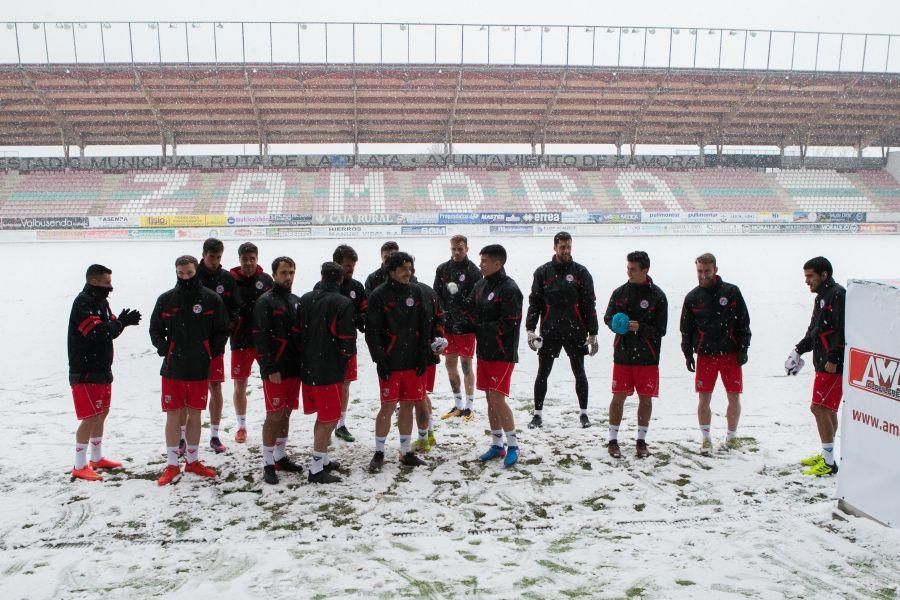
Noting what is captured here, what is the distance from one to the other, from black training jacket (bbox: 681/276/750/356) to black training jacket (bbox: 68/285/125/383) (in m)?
4.83

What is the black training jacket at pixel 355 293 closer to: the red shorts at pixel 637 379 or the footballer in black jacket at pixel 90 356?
the footballer in black jacket at pixel 90 356

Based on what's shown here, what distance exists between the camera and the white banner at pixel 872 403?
351cm

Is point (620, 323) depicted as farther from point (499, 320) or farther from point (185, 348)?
point (185, 348)

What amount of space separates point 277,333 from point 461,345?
2.33m

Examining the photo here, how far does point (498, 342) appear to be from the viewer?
4863mm

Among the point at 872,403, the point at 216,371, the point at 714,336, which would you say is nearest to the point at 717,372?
the point at 714,336

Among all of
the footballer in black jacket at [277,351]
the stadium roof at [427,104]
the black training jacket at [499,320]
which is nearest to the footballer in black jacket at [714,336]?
the black training jacket at [499,320]

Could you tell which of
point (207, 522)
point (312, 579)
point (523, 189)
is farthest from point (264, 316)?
point (523, 189)

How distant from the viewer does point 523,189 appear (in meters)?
35.6

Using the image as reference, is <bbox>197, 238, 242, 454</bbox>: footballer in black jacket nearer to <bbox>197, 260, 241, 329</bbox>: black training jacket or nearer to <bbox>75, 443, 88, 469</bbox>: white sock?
<bbox>197, 260, 241, 329</bbox>: black training jacket

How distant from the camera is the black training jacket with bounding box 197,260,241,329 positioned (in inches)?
205

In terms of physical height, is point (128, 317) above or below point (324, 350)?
above

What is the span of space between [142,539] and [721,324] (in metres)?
4.74

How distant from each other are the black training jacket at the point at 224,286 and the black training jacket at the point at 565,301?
272 cm
